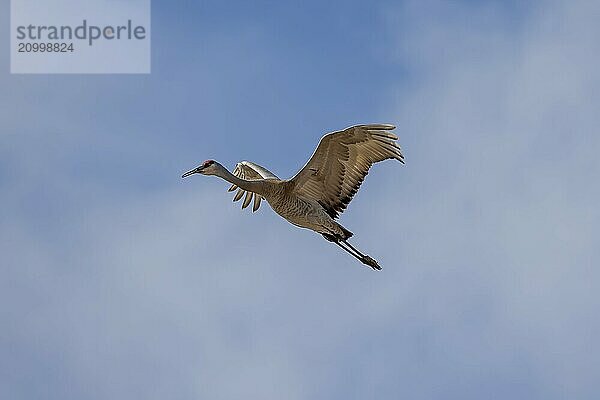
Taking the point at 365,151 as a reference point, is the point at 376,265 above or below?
below

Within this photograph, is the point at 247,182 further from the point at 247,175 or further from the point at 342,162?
the point at 247,175

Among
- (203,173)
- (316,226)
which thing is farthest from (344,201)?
(203,173)

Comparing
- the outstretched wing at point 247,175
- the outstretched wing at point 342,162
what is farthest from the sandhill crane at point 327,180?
the outstretched wing at point 247,175

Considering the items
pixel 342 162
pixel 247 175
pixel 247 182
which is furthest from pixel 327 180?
pixel 247 175

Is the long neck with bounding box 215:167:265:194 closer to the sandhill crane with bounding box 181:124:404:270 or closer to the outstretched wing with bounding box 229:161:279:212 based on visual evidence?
the sandhill crane with bounding box 181:124:404:270

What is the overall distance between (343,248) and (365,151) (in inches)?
117

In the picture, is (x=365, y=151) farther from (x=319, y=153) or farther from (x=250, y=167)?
(x=250, y=167)

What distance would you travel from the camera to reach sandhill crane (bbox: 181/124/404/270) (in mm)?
37938

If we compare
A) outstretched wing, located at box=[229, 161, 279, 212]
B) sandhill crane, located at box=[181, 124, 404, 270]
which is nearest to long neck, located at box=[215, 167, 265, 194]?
sandhill crane, located at box=[181, 124, 404, 270]

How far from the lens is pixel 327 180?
3909cm

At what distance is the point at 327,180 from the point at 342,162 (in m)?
0.68

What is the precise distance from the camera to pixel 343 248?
3997cm

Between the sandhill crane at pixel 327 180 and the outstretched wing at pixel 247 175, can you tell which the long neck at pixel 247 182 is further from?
the outstretched wing at pixel 247 175

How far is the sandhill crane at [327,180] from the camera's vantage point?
37.9 meters
